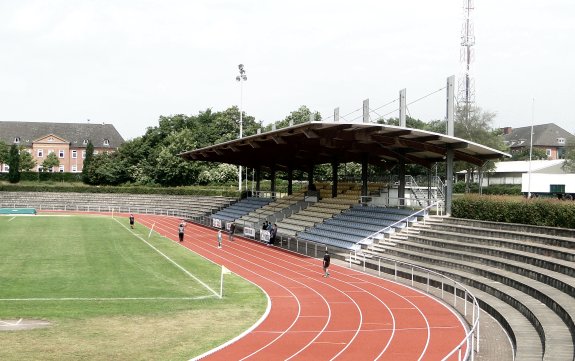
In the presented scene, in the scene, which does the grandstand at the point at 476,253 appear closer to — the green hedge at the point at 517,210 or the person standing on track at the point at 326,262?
the green hedge at the point at 517,210

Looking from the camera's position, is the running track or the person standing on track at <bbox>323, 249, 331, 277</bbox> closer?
the running track

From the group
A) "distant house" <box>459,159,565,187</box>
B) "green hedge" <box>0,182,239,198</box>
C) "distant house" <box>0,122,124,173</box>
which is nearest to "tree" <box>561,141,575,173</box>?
"distant house" <box>459,159,565,187</box>

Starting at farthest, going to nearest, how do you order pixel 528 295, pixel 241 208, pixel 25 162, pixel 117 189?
1. pixel 25 162
2. pixel 117 189
3. pixel 241 208
4. pixel 528 295

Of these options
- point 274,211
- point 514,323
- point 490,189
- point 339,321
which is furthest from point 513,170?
point 514,323

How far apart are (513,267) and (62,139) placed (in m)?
98.1

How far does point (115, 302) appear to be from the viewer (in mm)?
20031

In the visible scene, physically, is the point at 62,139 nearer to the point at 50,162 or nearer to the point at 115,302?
the point at 50,162

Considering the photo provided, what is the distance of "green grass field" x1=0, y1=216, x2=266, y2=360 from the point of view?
14.7 metres

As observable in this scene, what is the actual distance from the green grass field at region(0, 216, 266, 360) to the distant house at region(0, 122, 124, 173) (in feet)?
248

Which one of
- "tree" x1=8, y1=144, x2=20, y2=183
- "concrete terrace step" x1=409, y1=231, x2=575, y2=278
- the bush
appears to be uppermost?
"tree" x1=8, y1=144, x2=20, y2=183

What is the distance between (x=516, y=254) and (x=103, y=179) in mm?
69268

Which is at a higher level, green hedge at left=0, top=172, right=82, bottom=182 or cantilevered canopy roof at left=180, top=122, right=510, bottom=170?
cantilevered canopy roof at left=180, top=122, right=510, bottom=170

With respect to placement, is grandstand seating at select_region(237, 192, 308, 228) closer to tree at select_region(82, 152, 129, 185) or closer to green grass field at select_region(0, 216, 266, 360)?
green grass field at select_region(0, 216, 266, 360)

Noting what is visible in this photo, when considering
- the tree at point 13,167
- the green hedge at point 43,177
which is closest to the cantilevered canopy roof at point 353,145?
the tree at point 13,167
